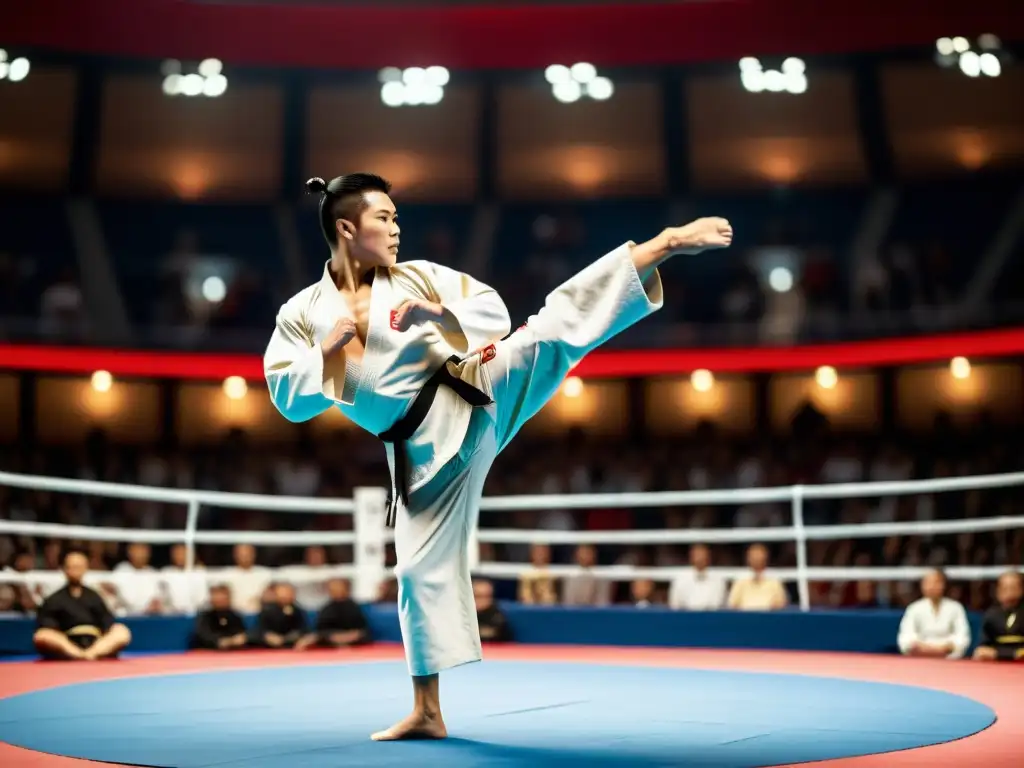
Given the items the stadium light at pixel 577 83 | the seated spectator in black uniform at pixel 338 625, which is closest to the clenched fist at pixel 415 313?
the seated spectator in black uniform at pixel 338 625

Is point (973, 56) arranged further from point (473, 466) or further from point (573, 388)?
point (473, 466)

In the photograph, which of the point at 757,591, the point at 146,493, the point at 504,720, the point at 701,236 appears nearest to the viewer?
the point at 701,236

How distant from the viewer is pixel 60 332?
1209cm

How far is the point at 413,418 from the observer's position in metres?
3.12

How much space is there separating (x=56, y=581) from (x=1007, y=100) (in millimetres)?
12363

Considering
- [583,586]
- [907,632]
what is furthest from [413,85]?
[907,632]

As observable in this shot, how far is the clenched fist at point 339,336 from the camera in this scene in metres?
2.96

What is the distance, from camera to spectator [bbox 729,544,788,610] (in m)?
7.27

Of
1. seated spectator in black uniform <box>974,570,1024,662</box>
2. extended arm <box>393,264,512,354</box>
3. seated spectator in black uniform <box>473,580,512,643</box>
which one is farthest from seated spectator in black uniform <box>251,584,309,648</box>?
extended arm <box>393,264,512,354</box>

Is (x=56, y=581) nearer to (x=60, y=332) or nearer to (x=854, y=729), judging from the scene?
(x=854, y=729)

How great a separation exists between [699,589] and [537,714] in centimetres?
457

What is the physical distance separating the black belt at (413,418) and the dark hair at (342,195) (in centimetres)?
47

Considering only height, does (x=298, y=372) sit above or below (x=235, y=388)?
below

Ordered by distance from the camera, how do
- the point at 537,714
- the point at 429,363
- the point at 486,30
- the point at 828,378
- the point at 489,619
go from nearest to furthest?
1. the point at 429,363
2. the point at 537,714
3. the point at 489,619
4. the point at 486,30
5. the point at 828,378
